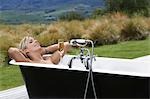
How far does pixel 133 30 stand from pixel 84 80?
1.96 metres

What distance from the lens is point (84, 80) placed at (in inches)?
156

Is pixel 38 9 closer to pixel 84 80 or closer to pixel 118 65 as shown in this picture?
pixel 118 65

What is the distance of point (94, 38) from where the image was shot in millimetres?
5352

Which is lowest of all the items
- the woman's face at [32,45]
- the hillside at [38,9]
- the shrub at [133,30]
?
the shrub at [133,30]

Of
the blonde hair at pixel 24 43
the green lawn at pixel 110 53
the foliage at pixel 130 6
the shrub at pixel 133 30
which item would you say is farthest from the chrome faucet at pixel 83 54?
the shrub at pixel 133 30

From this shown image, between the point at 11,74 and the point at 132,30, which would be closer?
the point at 11,74

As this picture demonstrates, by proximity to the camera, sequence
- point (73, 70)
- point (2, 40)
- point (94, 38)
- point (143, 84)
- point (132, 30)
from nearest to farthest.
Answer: point (143, 84), point (73, 70), point (2, 40), point (94, 38), point (132, 30)

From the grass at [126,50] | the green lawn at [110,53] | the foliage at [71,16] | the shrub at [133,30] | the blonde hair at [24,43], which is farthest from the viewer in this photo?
the shrub at [133,30]

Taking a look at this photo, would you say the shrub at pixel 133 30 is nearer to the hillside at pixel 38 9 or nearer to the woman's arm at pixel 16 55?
the hillside at pixel 38 9

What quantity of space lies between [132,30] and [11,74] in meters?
1.82

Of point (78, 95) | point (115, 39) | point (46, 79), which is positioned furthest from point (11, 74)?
point (115, 39)

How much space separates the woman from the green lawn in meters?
0.35

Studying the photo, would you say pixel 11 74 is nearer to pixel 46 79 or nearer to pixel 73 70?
pixel 46 79

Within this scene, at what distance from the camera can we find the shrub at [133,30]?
565cm
